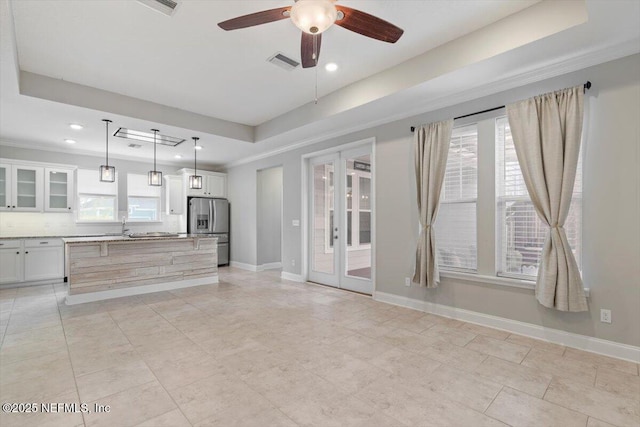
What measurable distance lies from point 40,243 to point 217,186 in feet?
12.2

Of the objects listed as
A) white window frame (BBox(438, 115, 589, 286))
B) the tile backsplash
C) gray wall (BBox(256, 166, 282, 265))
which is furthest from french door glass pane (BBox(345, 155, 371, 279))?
the tile backsplash

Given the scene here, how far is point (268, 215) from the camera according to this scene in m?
7.64

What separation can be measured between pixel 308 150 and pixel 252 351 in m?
3.95

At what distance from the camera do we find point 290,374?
2.52 m

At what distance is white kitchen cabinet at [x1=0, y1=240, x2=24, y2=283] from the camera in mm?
5480

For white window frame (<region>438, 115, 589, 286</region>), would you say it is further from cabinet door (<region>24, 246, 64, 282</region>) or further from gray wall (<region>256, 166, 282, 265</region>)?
cabinet door (<region>24, 246, 64, 282</region>)

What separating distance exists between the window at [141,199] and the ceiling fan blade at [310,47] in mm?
6546

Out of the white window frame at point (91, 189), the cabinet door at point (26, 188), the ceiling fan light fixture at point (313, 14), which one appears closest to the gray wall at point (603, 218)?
the ceiling fan light fixture at point (313, 14)

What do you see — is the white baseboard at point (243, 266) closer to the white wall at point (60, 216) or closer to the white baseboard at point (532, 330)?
the white wall at point (60, 216)

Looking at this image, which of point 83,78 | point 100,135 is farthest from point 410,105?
point 100,135

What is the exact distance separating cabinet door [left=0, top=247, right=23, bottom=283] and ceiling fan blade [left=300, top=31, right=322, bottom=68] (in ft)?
21.2

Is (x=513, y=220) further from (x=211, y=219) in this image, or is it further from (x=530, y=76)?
(x=211, y=219)

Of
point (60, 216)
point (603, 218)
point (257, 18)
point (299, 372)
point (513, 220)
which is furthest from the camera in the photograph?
point (60, 216)

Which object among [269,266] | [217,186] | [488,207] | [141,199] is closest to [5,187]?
[141,199]
